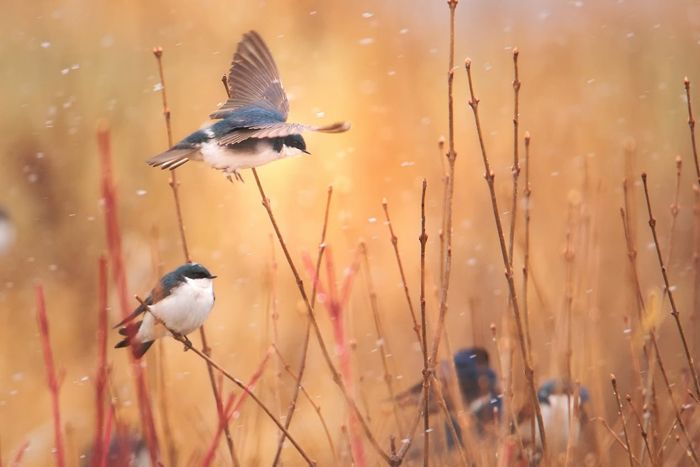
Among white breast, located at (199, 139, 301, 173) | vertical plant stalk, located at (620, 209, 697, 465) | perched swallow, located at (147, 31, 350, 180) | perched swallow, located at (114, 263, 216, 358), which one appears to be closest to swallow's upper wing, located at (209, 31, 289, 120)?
perched swallow, located at (147, 31, 350, 180)

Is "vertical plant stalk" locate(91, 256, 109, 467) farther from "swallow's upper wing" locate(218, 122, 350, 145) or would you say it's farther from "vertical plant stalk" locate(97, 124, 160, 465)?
"swallow's upper wing" locate(218, 122, 350, 145)

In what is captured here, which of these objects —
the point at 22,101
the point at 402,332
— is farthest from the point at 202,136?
the point at 22,101

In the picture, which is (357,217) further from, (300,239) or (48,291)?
(48,291)

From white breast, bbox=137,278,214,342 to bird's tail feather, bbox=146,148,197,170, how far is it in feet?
0.85

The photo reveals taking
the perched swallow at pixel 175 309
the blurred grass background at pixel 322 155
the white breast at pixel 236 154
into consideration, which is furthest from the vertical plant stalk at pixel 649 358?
the blurred grass background at pixel 322 155

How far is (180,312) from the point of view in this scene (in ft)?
6.23

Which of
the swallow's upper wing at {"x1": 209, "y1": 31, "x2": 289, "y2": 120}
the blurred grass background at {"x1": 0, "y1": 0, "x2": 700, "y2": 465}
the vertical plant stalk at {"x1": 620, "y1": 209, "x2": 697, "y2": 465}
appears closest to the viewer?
the vertical plant stalk at {"x1": 620, "y1": 209, "x2": 697, "y2": 465}

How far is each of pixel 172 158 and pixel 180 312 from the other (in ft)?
0.99

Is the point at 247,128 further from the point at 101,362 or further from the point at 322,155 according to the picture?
the point at 322,155

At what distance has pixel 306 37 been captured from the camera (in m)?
5.84

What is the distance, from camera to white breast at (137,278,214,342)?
1.89 meters

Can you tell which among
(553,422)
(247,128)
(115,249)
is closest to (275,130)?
(247,128)

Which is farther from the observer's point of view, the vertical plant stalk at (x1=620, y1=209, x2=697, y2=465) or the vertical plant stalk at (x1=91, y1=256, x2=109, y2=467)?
the vertical plant stalk at (x1=620, y1=209, x2=697, y2=465)

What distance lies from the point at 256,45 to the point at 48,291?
3.30m
